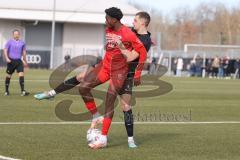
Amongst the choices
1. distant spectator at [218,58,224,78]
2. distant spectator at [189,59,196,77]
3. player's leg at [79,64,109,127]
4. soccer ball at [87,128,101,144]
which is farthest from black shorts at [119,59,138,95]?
distant spectator at [189,59,196,77]

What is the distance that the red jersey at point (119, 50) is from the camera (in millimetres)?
9898

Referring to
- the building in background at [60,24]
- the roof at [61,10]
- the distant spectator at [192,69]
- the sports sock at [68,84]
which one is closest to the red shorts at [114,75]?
the sports sock at [68,84]

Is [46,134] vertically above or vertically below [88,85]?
below

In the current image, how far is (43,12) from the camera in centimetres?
6456

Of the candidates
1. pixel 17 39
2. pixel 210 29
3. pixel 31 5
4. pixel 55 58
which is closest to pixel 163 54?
pixel 55 58

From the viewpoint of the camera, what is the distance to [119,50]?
996 centimetres

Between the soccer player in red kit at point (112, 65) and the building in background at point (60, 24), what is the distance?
51463 mm

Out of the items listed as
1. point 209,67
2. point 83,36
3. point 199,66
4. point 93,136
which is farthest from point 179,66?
point 93,136

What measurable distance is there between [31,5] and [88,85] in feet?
187

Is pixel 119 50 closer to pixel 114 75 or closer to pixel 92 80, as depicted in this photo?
pixel 114 75

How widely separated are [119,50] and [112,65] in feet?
0.95

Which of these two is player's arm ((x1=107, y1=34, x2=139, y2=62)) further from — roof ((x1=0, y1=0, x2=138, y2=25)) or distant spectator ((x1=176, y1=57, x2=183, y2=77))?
roof ((x1=0, y1=0, x2=138, y2=25))

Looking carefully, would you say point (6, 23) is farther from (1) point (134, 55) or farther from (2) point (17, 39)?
(1) point (134, 55)

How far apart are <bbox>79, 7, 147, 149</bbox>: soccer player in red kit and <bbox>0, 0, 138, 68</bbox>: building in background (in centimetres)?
5146
